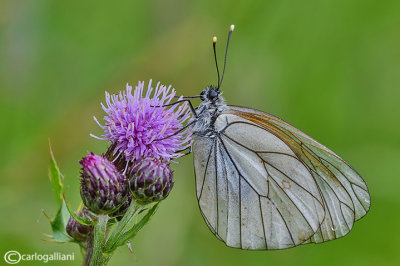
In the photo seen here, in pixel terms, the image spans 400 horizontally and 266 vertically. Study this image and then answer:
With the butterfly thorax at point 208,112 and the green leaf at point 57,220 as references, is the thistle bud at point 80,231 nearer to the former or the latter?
the green leaf at point 57,220

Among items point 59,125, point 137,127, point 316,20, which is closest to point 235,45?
point 316,20

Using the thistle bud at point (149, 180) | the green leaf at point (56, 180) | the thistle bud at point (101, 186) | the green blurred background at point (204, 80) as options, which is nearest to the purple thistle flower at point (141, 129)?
the thistle bud at point (149, 180)

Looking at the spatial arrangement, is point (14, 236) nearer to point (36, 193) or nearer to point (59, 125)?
point (36, 193)

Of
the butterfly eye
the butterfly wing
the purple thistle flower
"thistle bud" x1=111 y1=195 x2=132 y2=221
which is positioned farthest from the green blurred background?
the butterfly eye

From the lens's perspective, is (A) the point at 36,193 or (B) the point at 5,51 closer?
(A) the point at 36,193

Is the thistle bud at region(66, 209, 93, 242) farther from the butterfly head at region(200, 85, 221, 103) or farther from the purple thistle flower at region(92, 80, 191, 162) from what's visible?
the butterfly head at region(200, 85, 221, 103)
